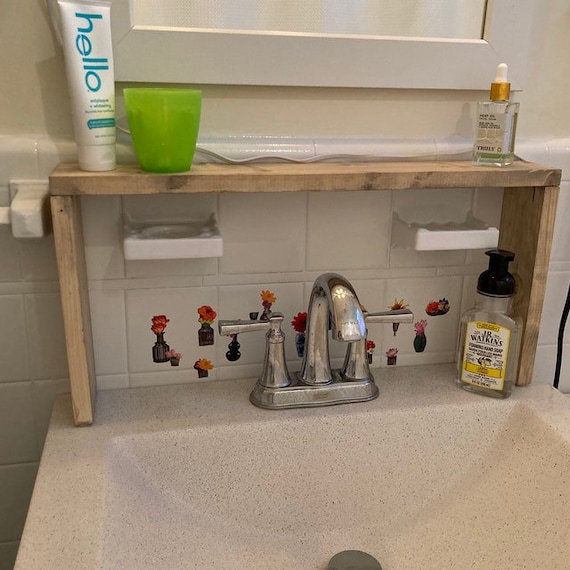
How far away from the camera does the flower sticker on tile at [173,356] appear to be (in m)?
0.86

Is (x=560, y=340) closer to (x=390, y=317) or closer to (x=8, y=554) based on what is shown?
(x=390, y=317)

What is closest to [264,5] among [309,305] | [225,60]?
[225,60]

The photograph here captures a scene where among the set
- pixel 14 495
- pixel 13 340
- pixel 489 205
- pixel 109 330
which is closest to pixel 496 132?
pixel 489 205

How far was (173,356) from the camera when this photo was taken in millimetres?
863

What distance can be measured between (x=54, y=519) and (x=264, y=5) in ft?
2.00

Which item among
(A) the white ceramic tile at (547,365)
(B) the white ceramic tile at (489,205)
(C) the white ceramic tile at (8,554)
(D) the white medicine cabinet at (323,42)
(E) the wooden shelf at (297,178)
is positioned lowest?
(C) the white ceramic tile at (8,554)

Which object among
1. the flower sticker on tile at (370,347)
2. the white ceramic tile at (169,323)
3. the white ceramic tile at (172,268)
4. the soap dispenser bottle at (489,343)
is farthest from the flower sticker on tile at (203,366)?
the soap dispenser bottle at (489,343)

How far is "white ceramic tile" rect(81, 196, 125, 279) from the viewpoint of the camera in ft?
2.58

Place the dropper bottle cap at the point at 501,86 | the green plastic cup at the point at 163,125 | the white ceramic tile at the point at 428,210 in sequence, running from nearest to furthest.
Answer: the green plastic cup at the point at 163,125 < the dropper bottle cap at the point at 501,86 < the white ceramic tile at the point at 428,210

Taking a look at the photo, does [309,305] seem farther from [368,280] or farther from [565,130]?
[565,130]

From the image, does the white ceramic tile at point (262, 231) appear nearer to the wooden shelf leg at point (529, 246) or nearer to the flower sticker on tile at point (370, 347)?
the flower sticker on tile at point (370, 347)

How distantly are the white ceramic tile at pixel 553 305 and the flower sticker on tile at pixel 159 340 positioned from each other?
55cm

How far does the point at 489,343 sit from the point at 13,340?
61 centimetres

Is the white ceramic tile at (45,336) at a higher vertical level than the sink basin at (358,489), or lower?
higher
